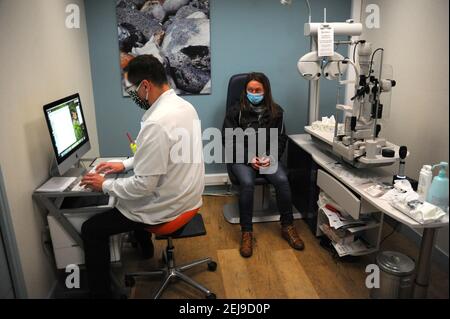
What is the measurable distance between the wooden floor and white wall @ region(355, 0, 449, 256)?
49 centimetres

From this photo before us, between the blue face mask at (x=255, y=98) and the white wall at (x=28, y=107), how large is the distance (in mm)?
1226

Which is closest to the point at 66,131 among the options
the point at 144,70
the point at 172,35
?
the point at 144,70

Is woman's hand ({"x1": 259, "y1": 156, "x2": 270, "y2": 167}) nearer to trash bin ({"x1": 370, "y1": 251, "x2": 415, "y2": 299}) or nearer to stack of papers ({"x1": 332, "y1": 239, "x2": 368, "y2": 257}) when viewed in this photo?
stack of papers ({"x1": 332, "y1": 239, "x2": 368, "y2": 257})

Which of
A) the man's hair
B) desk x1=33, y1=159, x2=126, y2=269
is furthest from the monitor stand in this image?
the man's hair

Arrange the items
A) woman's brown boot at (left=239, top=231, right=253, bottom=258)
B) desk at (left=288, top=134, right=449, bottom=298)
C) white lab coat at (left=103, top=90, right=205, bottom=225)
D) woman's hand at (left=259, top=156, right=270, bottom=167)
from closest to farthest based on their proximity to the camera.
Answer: desk at (left=288, top=134, right=449, bottom=298) → white lab coat at (left=103, top=90, right=205, bottom=225) → woman's brown boot at (left=239, top=231, right=253, bottom=258) → woman's hand at (left=259, top=156, right=270, bottom=167)

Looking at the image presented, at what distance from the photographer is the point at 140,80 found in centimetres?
174

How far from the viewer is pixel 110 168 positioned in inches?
79.6

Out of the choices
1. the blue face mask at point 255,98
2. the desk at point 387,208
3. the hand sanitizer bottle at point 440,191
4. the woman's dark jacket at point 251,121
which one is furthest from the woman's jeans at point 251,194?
the hand sanitizer bottle at point 440,191

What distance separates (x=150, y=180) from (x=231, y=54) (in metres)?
1.67

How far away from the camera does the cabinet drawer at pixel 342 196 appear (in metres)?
1.95

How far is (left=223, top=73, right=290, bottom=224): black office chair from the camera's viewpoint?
2.76 meters

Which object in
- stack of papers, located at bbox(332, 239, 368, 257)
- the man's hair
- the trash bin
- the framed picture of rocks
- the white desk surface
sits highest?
the framed picture of rocks

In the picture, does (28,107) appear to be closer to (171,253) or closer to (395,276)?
(171,253)
